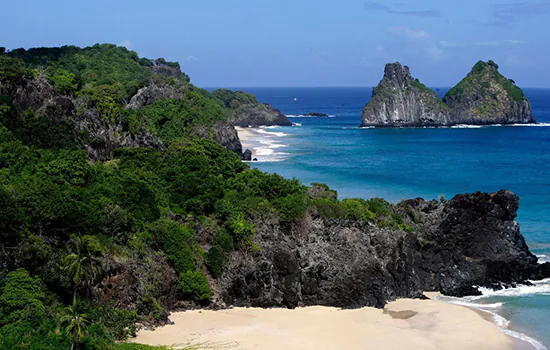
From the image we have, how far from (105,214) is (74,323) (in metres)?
7.87

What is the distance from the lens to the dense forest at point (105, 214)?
23891mm

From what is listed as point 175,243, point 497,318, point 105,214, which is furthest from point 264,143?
point 497,318

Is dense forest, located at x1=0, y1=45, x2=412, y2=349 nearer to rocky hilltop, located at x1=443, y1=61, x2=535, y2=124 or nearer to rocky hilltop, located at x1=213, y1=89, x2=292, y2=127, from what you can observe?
rocky hilltop, located at x1=213, y1=89, x2=292, y2=127

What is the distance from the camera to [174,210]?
3400 centimetres

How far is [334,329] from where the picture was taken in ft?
91.1

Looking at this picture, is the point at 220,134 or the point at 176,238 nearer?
the point at 176,238

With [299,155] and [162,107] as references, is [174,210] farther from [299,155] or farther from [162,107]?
[299,155]

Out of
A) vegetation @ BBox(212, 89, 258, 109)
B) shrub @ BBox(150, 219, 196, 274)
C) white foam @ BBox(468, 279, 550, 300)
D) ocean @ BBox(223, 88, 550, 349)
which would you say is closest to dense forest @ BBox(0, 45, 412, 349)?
shrub @ BBox(150, 219, 196, 274)

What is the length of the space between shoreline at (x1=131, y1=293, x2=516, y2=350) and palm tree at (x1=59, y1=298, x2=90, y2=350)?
2.85 metres

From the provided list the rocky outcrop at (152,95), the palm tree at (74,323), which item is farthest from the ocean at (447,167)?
the palm tree at (74,323)

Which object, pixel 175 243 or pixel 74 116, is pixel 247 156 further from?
pixel 175 243

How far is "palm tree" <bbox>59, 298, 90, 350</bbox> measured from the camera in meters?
21.2

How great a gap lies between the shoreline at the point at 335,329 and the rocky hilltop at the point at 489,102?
356ft

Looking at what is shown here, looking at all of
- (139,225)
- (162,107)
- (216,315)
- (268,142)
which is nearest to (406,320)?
(216,315)
